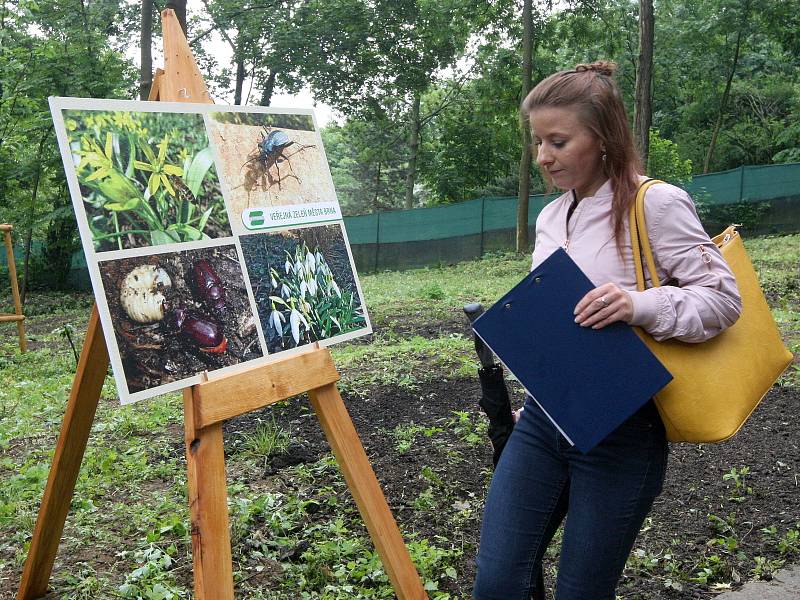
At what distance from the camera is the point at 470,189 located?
34000 mm

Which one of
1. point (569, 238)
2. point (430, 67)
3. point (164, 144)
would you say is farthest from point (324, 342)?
point (430, 67)

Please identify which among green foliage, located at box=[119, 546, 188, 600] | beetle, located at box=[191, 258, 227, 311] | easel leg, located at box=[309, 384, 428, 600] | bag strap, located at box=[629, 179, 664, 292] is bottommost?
green foliage, located at box=[119, 546, 188, 600]

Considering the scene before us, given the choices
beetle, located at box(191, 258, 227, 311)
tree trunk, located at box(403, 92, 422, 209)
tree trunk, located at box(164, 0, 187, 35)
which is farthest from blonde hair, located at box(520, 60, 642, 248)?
tree trunk, located at box(403, 92, 422, 209)

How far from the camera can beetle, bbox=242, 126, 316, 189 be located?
113 inches

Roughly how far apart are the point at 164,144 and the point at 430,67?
22.7m

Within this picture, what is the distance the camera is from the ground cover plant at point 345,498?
3.17 m

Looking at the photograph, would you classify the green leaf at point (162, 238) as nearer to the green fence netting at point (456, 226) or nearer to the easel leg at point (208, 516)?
the easel leg at point (208, 516)

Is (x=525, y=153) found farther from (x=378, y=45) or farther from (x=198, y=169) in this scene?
(x=198, y=169)

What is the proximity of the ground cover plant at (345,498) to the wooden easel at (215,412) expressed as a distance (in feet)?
0.98

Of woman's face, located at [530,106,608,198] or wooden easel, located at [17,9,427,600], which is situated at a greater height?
woman's face, located at [530,106,608,198]

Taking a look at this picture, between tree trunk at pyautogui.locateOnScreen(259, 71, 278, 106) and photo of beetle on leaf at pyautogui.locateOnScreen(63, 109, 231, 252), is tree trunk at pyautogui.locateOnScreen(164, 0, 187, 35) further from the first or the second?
tree trunk at pyautogui.locateOnScreen(259, 71, 278, 106)

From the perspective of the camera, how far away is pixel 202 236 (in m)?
2.62

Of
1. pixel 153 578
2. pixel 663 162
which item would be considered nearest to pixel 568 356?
pixel 153 578

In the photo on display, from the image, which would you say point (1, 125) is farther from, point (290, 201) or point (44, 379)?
point (290, 201)
